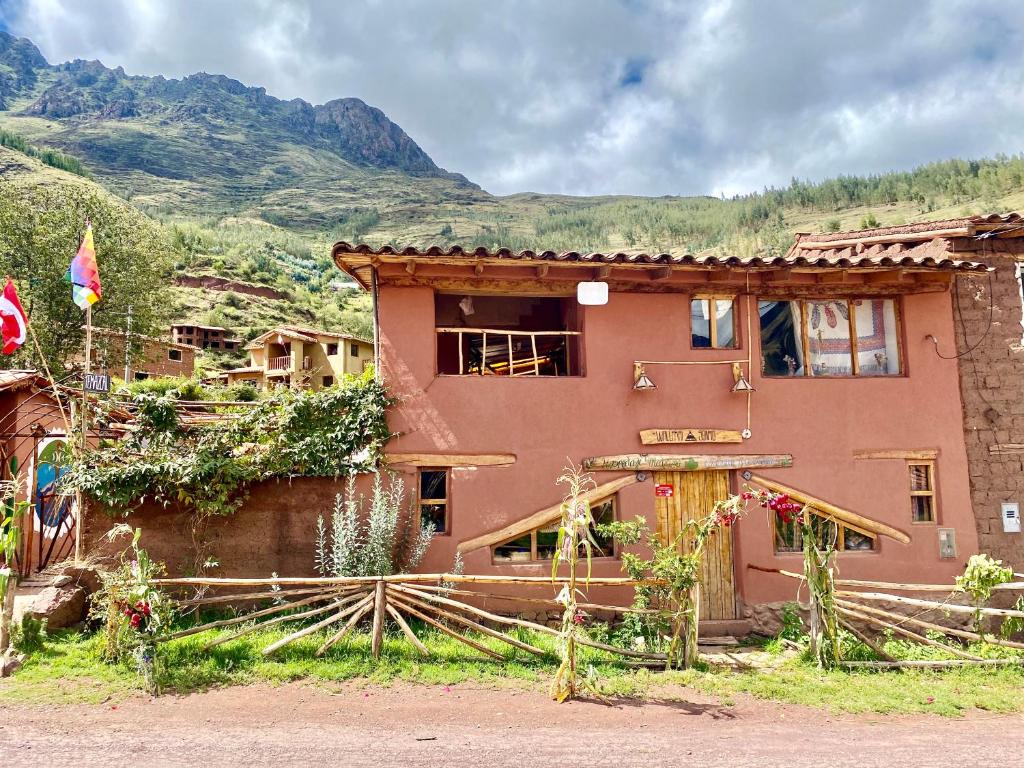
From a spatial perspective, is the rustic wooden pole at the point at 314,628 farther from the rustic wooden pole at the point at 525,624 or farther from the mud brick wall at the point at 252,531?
the mud brick wall at the point at 252,531

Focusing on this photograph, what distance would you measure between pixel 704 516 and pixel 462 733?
536 cm

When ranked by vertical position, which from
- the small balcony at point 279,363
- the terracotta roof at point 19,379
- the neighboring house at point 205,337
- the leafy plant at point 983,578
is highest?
the neighboring house at point 205,337

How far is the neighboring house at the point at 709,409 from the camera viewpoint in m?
9.43

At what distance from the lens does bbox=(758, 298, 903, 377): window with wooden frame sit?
10430mm

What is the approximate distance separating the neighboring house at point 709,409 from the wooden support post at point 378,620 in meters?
1.70

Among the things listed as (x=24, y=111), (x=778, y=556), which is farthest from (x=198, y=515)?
(x=24, y=111)

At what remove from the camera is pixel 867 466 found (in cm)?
998

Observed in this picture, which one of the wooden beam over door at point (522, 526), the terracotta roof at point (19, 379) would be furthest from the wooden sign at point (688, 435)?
the terracotta roof at point (19, 379)

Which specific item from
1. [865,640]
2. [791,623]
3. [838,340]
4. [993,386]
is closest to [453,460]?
[791,623]

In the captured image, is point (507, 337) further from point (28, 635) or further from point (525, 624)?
point (28, 635)

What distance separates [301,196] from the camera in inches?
4131

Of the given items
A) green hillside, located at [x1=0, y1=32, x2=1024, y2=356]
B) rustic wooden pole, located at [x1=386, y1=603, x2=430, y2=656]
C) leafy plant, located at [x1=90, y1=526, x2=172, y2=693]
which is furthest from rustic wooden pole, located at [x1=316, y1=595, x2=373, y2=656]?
green hillside, located at [x1=0, y1=32, x2=1024, y2=356]

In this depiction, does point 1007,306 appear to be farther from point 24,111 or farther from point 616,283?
point 24,111

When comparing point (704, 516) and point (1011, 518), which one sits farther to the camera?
point (1011, 518)
